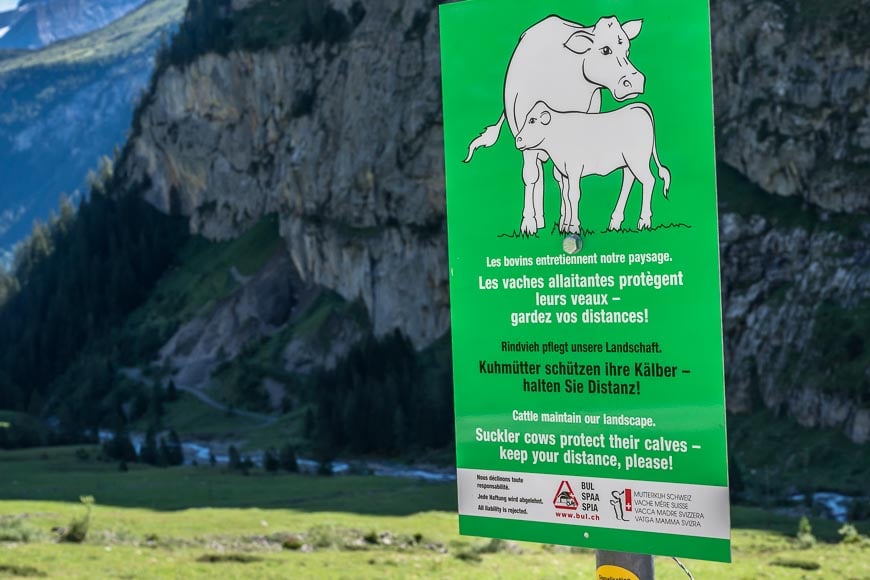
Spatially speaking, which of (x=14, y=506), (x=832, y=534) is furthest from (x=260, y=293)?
(x=832, y=534)

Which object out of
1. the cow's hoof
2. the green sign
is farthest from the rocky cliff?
the cow's hoof

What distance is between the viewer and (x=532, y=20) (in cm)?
841

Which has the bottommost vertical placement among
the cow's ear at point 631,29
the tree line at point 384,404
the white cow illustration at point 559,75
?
the tree line at point 384,404

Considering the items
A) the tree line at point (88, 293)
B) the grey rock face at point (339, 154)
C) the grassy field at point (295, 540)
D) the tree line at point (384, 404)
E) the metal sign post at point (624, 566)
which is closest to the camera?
the metal sign post at point (624, 566)

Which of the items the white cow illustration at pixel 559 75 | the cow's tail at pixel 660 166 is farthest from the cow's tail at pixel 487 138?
the cow's tail at pixel 660 166

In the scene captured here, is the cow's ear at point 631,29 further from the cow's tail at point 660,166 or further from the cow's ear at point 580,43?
the cow's tail at point 660,166

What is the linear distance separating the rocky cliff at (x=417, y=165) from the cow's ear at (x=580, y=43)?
67902 mm

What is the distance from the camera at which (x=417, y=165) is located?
119500 mm

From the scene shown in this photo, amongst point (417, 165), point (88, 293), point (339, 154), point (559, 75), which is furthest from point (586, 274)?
point (88, 293)

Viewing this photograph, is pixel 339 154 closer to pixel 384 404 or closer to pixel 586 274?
pixel 384 404

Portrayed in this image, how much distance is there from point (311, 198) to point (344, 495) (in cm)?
8224

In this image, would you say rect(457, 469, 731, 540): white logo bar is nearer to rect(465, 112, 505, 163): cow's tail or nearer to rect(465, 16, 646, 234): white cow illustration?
rect(465, 16, 646, 234): white cow illustration

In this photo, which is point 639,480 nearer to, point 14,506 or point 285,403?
point 14,506

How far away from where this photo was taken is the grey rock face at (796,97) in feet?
276
